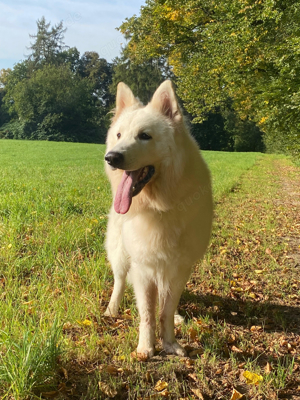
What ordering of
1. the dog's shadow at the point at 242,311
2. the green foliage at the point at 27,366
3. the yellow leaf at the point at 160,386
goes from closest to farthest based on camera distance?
1. the green foliage at the point at 27,366
2. the yellow leaf at the point at 160,386
3. the dog's shadow at the point at 242,311

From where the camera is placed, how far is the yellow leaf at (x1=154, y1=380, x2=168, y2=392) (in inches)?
74.0

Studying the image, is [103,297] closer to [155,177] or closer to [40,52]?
[155,177]

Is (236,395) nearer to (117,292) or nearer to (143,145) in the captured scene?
(117,292)

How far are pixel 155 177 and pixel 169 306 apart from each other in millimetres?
1038

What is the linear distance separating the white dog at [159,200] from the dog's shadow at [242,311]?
0.63 metres

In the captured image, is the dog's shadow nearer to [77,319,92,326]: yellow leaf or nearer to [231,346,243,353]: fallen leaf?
[231,346,243,353]: fallen leaf

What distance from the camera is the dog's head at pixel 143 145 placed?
6.84 feet

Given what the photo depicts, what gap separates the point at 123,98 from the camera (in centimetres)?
258

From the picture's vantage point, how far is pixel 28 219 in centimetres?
420

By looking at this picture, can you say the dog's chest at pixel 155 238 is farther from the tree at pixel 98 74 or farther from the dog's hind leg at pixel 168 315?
the tree at pixel 98 74

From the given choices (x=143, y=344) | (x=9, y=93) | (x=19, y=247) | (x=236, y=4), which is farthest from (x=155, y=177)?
(x=9, y=93)

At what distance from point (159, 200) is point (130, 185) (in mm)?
245

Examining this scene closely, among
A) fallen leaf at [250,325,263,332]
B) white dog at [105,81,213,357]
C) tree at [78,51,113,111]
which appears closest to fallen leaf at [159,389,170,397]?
white dog at [105,81,213,357]

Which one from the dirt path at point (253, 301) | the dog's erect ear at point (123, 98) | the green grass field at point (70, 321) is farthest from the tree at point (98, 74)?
the dog's erect ear at point (123, 98)
